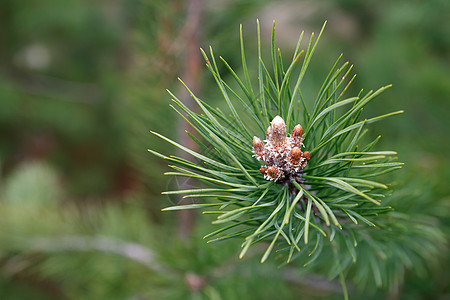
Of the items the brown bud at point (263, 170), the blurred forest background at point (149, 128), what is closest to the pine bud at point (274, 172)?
the brown bud at point (263, 170)

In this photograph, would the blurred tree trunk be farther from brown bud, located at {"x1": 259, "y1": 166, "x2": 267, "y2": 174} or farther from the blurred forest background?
brown bud, located at {"x1": 259, "y1": 166, "x2": 267, "y2": 174}

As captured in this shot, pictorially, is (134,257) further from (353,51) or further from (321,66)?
(353,51)

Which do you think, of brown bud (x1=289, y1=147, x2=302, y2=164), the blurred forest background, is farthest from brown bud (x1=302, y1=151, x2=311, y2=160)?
the blurred forest background

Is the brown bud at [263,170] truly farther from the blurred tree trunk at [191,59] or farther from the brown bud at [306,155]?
the blurred tree trunk at [191,59]

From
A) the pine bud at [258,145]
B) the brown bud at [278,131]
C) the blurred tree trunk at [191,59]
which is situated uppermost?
the blurred tree trunk at [191,59]

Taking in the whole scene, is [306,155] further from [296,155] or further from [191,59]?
[191,59]

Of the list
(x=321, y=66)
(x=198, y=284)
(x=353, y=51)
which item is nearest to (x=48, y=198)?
(x=198, y=284)

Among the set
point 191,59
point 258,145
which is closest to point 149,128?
point 191,59

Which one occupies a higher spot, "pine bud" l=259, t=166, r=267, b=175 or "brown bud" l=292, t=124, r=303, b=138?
"brown bud" l=292, t=124, r=303, b=138

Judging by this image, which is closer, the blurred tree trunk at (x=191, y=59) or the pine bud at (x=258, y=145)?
the pine bud at (x=258, y=145)
